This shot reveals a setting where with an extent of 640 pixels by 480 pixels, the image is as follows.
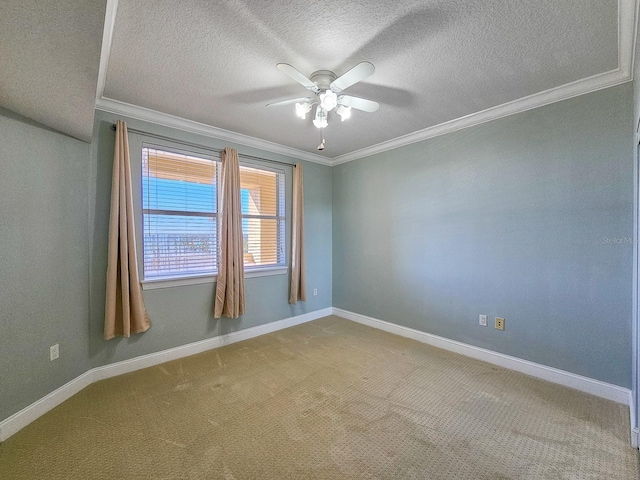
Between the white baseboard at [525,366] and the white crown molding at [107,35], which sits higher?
the white crown molding at [107,35]

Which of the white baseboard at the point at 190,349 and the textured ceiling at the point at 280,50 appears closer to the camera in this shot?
the textured ceiling at the point at 280,50

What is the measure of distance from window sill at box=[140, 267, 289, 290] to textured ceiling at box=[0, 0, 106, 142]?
151cm

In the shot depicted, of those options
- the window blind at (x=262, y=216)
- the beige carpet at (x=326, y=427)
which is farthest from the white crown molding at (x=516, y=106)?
the beige carpet at (x=326, y=427)

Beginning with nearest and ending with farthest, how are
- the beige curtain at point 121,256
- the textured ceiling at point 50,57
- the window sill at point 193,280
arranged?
the textured ceiling at point 50,57 < the beige curtain at point 121,256 < the window sill at point 193,280

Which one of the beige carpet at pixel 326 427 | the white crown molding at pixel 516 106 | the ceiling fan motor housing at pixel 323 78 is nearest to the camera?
the beige carpet at pixel 326 427

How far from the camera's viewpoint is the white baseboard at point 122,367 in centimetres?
179

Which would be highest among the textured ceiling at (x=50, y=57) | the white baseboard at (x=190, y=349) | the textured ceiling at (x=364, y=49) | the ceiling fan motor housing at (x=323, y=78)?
the textured ceiling at (x=364, y=49)

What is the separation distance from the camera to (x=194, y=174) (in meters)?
3.01

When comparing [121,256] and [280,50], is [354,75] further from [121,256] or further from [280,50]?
[121,256]

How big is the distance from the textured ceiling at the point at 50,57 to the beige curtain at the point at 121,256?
1.63 ft

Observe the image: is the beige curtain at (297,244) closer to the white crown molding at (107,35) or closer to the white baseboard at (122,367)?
the white baseboard at (122,367)

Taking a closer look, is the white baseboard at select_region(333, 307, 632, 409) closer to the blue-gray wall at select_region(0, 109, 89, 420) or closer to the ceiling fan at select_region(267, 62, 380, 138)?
the ceiling fan at select_region(267, 62, 380, 138)

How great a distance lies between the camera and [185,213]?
2.93 meters

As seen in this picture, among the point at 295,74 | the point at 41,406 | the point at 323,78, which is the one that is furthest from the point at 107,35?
the point at 41,406
